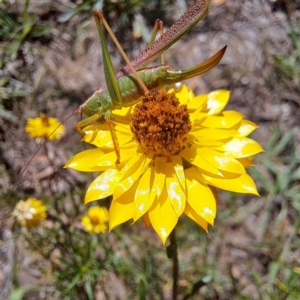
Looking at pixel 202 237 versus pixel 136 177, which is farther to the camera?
pixel 202 237

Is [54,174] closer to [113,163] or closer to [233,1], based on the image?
[113,163]

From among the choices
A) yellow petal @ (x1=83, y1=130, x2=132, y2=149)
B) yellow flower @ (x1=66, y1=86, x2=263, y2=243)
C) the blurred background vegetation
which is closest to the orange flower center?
yellow flower @ (x1=66, y1=86, x2=263, y2=243)

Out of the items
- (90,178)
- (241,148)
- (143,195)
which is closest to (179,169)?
(143,195)

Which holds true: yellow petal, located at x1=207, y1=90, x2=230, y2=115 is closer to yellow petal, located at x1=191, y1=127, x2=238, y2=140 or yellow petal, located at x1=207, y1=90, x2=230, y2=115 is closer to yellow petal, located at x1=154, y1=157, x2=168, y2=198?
yellow petal, located at x1=191, y1=127, x2=238, y2=140

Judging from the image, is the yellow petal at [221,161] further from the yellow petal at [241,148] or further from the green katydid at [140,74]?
the green katydid at [140,74]

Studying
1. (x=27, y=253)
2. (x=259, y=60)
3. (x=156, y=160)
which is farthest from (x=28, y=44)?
(x=156, y=160)

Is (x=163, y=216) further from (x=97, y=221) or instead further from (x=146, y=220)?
(x=97, y=221)

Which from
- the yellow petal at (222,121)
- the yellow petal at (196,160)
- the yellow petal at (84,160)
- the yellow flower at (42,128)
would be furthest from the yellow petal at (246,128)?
the yellow flower at (42,128)
